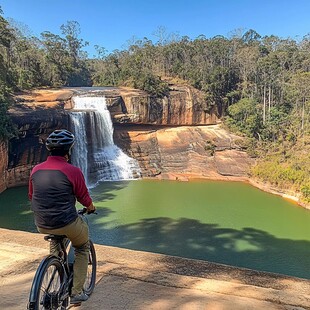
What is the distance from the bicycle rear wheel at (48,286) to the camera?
6.35 feet

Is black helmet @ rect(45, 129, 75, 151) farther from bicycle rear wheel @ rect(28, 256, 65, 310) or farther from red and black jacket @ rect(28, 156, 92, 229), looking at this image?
bicycle rear wheel @ rect(28, 256, 65, 310)

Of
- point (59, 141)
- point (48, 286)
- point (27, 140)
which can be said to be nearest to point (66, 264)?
point (48, 286)

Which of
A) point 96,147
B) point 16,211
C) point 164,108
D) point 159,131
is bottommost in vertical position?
point 16,211

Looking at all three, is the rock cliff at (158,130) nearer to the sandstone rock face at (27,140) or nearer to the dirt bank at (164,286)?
the sandstone rock face at (27,140)

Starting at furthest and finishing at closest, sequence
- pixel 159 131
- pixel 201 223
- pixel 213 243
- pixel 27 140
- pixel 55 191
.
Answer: pixel 159 131
pixel 27 140
pixel 201 223
pixel 213 243
pixel 55 191

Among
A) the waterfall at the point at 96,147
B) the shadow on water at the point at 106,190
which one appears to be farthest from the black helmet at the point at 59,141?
the waterfall at the point at 96,147

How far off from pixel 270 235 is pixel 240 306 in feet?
28.9

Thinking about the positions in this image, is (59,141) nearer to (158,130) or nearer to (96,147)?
(96,147)

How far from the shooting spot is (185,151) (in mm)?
20641

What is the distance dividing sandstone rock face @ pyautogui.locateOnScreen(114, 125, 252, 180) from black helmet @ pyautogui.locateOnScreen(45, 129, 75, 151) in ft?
54.8

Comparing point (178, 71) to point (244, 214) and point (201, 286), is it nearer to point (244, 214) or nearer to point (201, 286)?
point (244, 214)

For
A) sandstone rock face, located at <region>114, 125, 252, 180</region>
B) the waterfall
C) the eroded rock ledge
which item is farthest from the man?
sandstone rock face, located at <region>114, 125, 252, 180</region>

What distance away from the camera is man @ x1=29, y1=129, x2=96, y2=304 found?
208 centimetres

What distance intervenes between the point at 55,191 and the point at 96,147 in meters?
17.5
